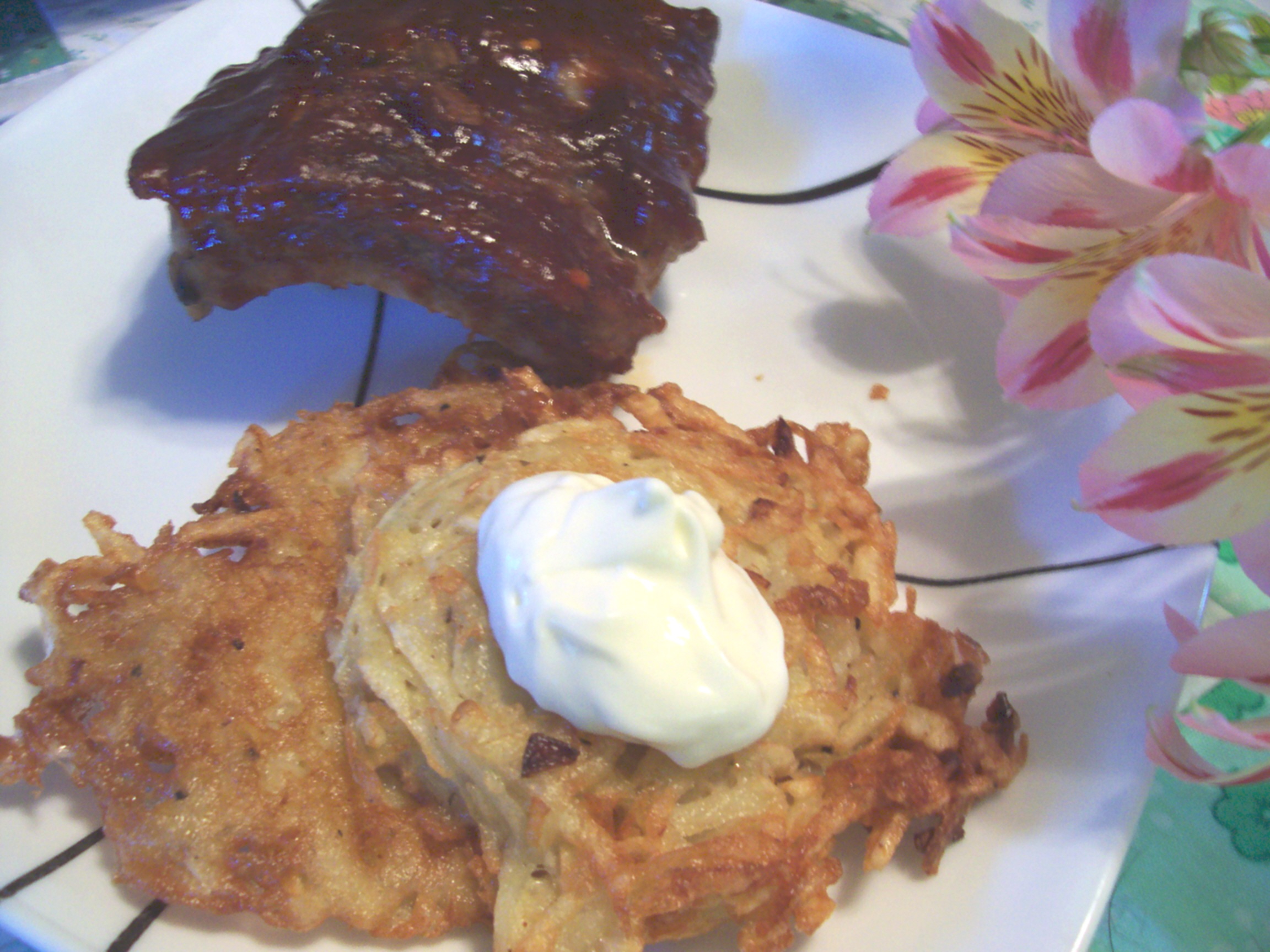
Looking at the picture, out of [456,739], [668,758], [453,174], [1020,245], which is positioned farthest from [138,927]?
[1020,245]

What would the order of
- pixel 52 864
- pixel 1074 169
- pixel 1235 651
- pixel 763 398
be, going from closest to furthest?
pixel 1235 651 → pixel 52 864 → pixel 1074 169 → pixel 763 398

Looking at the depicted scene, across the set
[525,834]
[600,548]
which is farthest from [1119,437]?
[525,834]

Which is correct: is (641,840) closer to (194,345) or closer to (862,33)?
(194,345)

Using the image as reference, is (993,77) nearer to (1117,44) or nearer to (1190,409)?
(1117,44)

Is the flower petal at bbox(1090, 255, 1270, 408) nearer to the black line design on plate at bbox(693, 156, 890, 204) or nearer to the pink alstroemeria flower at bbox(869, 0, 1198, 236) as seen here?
the pink alstroemeria flower at bbox(869, 0, 1198, 236)

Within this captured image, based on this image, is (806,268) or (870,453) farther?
(806,268)

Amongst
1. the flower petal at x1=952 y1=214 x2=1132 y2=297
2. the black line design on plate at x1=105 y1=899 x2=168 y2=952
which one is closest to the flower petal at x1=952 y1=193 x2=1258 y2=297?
the flower petal at x1=952 y1=214 x2=1132 y2=297
